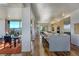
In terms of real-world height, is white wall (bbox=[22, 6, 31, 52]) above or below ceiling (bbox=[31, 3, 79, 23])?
below

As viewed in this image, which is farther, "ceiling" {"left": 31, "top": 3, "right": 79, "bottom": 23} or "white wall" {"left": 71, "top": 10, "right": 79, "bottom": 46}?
"white wall" {"left": 71, "top": 10, "right": 79, "bottom": 46}

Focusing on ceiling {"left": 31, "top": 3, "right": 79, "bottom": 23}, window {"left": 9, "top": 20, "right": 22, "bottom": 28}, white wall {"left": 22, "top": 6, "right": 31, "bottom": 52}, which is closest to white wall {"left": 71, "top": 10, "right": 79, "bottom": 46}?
ceiling {"left": 31, "top": 3, "right": 79, "bottom": 23}

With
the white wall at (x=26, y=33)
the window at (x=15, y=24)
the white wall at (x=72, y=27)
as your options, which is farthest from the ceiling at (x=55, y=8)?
the window at (x=15, y=24)

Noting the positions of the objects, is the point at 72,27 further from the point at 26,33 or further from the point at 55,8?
the point at 26,33

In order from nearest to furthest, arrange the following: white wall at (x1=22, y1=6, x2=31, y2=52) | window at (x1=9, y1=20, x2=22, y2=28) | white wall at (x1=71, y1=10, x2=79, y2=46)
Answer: white wall at (x1=22, y1=6, x2=31, y2=52)
white wall at (x1=71, y1=10, x2=79, y2=46)
window at (x1=9, y1=20, x2=22, y2=28)

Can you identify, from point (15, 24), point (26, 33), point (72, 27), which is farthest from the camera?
point (15, 24)

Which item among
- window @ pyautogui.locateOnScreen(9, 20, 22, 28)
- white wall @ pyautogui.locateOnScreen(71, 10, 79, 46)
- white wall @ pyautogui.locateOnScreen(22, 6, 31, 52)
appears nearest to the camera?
white wall @ pyautogui.locateOnScreen(22, 6, 31, 52)

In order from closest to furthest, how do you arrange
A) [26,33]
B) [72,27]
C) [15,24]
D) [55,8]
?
1. [26,33]
2. [55,8]
3. [72,27]
4. [15,24]

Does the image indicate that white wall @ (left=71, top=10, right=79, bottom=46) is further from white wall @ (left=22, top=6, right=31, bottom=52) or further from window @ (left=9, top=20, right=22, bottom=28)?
window @ (left=9, top=20, right=22, bottom=28)

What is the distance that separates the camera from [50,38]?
7.24 metres

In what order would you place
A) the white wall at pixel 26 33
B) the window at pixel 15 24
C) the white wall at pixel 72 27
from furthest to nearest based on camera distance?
1. the window at pixel 15 24
2. the white wall at pixel 72 27
3. the white wall at pixel 26 33

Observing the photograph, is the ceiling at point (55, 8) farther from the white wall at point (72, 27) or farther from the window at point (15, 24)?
the window at point (15, 24)

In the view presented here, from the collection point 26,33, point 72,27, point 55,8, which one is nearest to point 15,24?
point 72,27

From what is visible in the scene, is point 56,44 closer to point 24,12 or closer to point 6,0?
point 24,12
